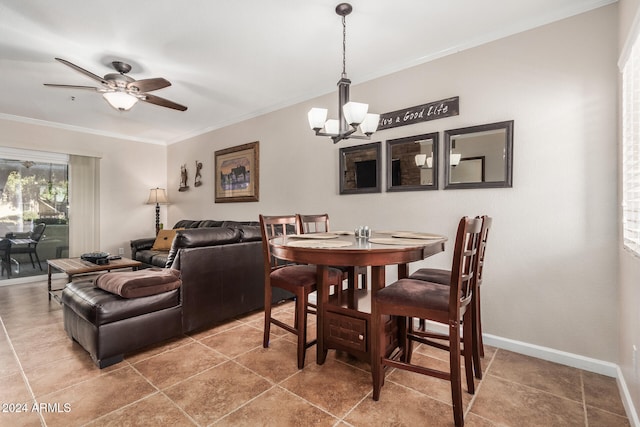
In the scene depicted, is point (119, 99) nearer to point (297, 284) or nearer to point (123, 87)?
point (123, 87)

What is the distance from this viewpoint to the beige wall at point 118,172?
15.6 ft

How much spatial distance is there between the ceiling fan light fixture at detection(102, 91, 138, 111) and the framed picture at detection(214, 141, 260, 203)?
66.3 inches

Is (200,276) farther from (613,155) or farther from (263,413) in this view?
(613,155)

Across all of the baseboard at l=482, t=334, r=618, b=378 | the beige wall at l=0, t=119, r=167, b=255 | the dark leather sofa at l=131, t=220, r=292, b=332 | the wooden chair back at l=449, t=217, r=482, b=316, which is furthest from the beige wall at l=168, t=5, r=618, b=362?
the beige wall at l=0, t=119, r=167, b=255

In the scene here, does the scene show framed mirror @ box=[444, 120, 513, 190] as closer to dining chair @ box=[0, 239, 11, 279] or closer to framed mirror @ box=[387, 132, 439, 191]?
framed mirror @ box=[387, 132, 439, 191]

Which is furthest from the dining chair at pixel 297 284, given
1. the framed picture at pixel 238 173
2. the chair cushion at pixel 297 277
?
the framed picture at pixel 238 173

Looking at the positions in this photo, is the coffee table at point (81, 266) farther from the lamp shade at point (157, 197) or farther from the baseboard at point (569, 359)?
the baseboard at point (569, 359)

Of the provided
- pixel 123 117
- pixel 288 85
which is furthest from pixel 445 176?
pixel 123 117

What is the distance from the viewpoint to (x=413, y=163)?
2854 mm

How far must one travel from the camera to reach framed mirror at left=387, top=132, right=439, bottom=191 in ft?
8.96

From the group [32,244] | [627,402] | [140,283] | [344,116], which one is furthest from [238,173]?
[627,402]

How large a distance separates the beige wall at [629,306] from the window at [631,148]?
104mm

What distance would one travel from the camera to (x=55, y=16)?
7.30 feet

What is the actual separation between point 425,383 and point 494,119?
201cm
